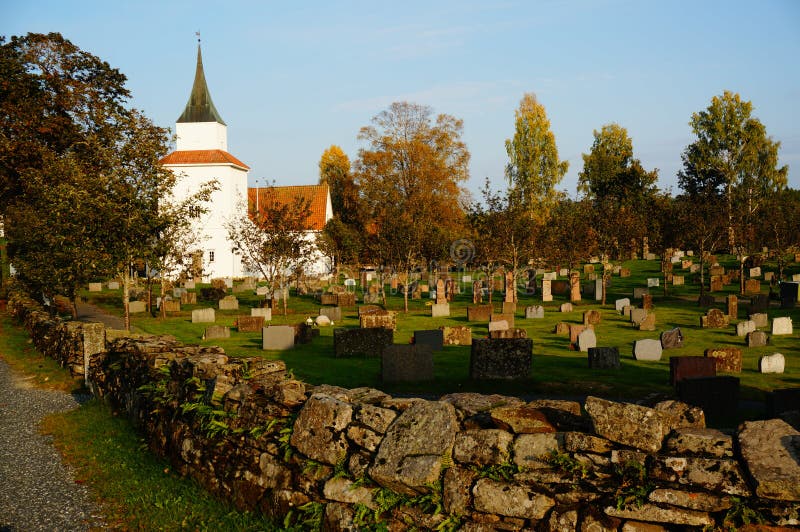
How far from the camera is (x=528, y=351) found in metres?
17.2

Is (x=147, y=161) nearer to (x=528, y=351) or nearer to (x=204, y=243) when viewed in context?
(x=528, y=351)

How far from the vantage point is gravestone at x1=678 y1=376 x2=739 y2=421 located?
12906mm

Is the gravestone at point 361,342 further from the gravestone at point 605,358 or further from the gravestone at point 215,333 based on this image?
the gravestone at point 215,333

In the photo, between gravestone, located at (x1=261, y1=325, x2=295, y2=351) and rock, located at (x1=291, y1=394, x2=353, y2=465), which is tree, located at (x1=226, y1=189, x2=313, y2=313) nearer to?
gravestone, located at (x1=261, y1=325, x2=295, y2=351)

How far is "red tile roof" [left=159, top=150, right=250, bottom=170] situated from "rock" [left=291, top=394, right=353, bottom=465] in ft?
209

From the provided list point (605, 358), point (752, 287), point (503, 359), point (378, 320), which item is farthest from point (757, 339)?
point (752, 287)

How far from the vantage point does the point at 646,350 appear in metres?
19.8

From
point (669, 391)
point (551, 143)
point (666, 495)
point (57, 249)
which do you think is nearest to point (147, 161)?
point (57, 249)

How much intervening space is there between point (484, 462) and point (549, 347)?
18.0 metres

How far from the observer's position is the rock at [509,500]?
530 centimetres

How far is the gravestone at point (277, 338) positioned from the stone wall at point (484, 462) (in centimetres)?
1504

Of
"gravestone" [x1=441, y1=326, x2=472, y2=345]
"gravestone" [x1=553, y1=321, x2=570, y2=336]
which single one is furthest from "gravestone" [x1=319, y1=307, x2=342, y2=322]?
"gravestone" [x1=553, y1=321, x2=570, y2=336]

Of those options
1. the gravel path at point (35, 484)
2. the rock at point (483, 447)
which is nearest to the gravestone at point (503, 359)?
the gravel path at point (35, 484)

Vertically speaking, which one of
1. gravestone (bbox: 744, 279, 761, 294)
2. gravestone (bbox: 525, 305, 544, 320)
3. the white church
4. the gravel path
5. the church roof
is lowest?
the gravel path
